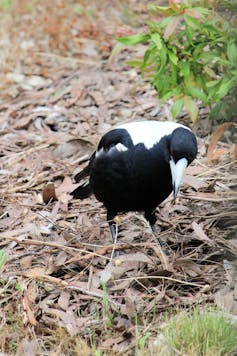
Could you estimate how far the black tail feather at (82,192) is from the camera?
14.8 feet

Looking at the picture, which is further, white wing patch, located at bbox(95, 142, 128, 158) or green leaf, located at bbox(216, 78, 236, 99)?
green leaf, located at bbox(216, 78, 236, 99)

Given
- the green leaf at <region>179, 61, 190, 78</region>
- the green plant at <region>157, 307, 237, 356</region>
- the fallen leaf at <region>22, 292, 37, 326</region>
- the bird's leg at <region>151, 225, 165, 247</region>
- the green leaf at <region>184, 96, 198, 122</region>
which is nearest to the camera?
the green plant at <region>157, 307, 237, 356</region>

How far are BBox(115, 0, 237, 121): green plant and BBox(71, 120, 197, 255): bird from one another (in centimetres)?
68

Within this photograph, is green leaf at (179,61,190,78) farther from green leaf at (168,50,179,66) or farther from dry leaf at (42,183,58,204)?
dry leaf at (42,183,58,204)

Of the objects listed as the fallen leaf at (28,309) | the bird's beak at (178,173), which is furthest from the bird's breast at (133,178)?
the fallen leaf at (28,309)

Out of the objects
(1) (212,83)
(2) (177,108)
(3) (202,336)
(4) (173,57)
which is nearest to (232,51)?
(1) (212,83)

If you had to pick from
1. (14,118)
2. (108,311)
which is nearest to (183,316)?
(108,311)

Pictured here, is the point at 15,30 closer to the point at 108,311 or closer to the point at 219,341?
the point at 108,311

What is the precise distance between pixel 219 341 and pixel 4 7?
5.69m

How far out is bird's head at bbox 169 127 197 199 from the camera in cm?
353

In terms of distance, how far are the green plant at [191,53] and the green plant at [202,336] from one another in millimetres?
1616

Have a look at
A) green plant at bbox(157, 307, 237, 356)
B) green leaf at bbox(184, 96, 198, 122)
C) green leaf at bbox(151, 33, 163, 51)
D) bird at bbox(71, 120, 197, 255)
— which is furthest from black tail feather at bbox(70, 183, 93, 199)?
green plant at bbox(157, 307, 237, 356)

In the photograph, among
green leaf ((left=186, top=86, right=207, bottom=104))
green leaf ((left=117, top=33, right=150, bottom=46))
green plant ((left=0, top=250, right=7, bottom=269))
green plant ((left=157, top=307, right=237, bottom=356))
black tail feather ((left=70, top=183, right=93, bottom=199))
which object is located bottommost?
black tail feather ((left=70, top=183, right=93, bottom=199))

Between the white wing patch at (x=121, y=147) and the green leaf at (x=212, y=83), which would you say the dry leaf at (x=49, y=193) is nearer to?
the white wing patch at (x=121, y=147)
